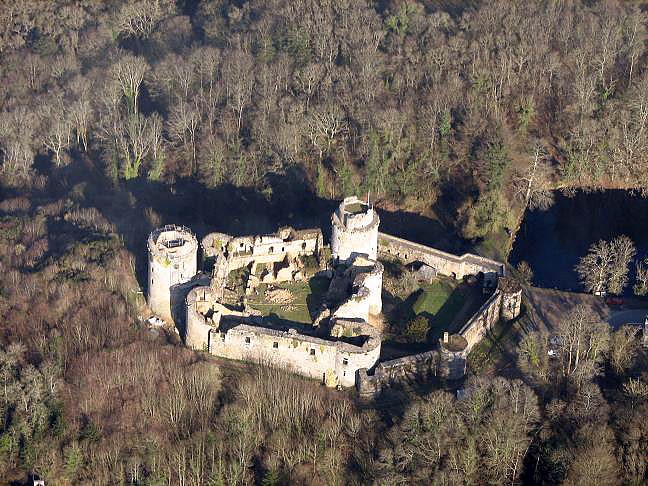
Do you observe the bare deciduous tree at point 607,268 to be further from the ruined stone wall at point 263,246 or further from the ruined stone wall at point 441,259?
the ruined stone wall at point 263,246

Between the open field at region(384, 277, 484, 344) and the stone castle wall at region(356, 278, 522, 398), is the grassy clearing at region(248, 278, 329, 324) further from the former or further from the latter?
the stone castle wall at region(356, 278, 522, 398)

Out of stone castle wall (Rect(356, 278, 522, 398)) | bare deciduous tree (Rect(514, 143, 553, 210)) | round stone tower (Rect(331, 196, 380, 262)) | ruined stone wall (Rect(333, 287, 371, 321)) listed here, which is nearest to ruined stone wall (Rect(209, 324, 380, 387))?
stone castle wall (Rect(356, 278, 522, 398))

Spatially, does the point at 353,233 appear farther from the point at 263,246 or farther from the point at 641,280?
the point at 641,280

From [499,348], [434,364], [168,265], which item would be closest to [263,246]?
[168,265]

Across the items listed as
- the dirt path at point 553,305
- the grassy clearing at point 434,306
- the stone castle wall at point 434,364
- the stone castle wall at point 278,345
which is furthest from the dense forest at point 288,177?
the grassy clearing at point 434,306

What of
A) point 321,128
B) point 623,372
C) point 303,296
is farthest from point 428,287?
point 321,128
